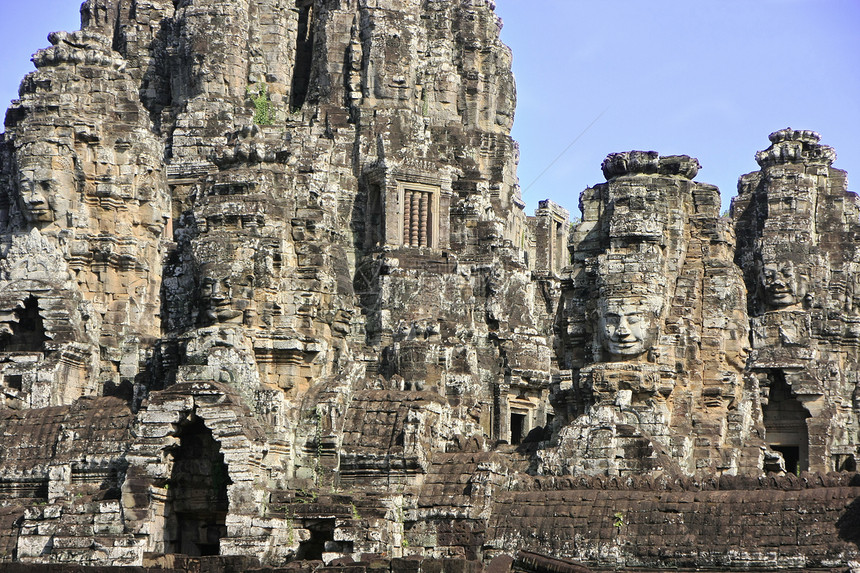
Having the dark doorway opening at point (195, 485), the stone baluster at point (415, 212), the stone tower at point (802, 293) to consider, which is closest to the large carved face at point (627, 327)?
the stone tower at point (802, 293)

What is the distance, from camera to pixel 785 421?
198 ft

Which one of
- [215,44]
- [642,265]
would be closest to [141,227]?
[215,44]

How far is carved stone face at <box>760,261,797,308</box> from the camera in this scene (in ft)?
200

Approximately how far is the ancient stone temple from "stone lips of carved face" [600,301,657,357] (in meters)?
0.06

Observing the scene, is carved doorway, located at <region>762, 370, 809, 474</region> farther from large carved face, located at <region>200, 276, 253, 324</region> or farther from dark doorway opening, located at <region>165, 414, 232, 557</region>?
dark doorway opening, located at <region>165, 414, 232, 557</region>

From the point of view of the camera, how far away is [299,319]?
46.6 meters

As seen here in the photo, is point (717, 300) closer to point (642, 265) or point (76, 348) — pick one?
point (642, 265)

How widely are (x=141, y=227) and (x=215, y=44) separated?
785cm

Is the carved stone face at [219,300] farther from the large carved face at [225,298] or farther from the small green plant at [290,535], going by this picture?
the small green plant at [290,535]

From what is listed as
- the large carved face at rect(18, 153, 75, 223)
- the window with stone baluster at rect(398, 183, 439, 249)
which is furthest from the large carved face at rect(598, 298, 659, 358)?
the large carved face at rect(18, 153, 75, 223)

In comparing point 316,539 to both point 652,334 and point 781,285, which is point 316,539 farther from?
point 781,285

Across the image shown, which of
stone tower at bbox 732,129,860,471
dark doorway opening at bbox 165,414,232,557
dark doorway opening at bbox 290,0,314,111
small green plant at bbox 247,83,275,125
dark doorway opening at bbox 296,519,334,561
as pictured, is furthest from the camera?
dark doorway opening at bbox 290,0,314,111

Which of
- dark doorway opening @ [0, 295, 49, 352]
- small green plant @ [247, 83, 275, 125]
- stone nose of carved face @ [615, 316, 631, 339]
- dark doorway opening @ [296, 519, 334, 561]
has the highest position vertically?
small green plant @ [247, 83, 275, 125]

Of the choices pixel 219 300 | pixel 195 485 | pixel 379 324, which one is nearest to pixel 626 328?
pixel 219 300
